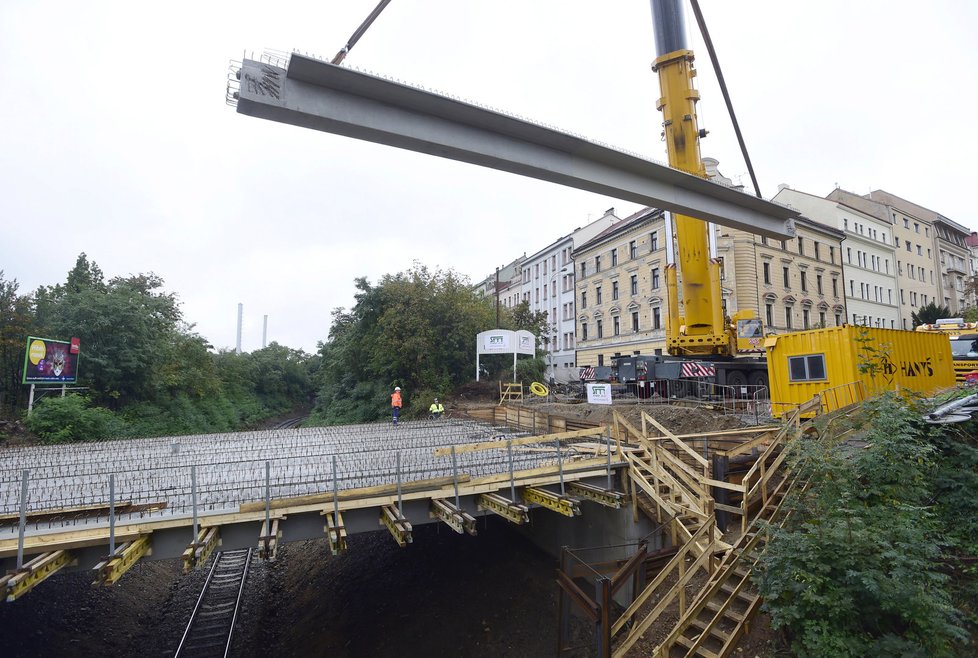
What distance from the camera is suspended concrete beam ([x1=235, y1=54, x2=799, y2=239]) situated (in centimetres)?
815

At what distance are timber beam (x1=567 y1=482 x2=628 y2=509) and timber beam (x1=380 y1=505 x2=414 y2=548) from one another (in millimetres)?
3812

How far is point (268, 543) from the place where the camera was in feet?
25.2

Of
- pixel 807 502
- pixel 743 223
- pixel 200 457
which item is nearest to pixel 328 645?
pixel 200 457

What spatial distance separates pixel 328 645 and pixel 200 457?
5.49 meters

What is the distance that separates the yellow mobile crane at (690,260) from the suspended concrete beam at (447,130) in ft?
13.2

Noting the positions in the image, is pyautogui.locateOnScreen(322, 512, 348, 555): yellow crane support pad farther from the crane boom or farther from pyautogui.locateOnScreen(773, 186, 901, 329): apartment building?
pyautogui.locateOnScreen(773, 186, 901, 329): apartment building

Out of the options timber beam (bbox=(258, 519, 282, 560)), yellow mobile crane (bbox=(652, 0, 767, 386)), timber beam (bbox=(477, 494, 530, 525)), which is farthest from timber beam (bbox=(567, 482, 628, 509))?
yellow mobile crane (bbox=(652, 0, 767, 386))

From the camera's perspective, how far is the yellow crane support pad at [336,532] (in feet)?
26.6

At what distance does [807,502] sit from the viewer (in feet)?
27.4

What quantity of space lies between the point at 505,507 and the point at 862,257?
50.8m

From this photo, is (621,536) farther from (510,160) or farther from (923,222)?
(923,222)

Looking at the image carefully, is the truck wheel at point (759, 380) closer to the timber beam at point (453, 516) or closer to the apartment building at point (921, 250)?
the timber beam at point (453, 516)

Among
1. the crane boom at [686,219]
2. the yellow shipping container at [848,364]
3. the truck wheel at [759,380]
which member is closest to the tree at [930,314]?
the truck wheel at [759,380]

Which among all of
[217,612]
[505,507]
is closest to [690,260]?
[505,507]
